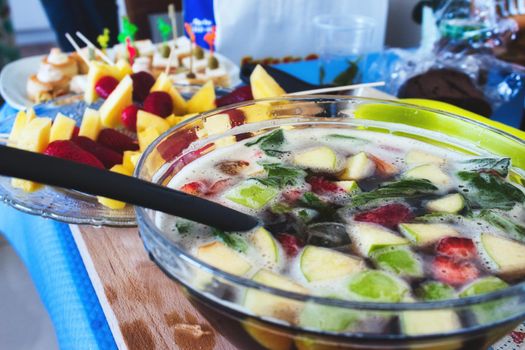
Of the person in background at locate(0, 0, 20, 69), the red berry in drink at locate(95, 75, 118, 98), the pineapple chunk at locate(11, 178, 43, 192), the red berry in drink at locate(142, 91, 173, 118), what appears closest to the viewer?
the pineapple chunk at locate(11, 178, 43, 192)

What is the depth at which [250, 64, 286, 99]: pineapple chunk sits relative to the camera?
3.36 feet

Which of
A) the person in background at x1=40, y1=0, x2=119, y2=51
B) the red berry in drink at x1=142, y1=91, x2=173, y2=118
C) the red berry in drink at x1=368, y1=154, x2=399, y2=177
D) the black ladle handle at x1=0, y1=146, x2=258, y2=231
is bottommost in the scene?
the person in background at x1=40, y1=0, x2=119, y2=51

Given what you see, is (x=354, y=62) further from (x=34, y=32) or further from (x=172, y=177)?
(x=34, y=32)

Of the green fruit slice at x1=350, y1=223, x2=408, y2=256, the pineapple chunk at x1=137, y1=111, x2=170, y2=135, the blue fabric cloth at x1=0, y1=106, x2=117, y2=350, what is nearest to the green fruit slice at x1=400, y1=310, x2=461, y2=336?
the green fruit slice at x1=350, y1=223, x2=408, y2=256

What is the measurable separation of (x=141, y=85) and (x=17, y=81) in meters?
0.60

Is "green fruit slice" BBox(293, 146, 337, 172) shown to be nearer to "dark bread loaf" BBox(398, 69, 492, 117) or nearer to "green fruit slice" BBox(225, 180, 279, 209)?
"green fruit slice" BBox(225, 180, 279, 209)

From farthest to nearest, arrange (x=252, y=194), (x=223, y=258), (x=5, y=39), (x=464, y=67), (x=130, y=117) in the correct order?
(x=5, y=39) → (x=464, y=67) → (x=130, y=117) → (x=252, y=194) → (x=223, y=258)

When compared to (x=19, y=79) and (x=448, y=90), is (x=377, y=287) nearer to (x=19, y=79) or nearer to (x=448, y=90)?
(x=448, y=90)

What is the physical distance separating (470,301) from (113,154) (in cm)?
73

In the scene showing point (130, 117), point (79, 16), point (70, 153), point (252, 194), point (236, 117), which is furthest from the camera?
point (79, 16)

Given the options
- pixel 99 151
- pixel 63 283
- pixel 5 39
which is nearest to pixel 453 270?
pixel 63 283

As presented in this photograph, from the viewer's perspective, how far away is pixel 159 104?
3.51 feet

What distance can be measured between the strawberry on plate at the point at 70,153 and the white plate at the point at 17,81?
1.75ft

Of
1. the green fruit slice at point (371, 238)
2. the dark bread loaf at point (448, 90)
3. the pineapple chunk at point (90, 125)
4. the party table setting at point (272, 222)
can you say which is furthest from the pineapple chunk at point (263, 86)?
the green fruit slice at point (371, 238)
